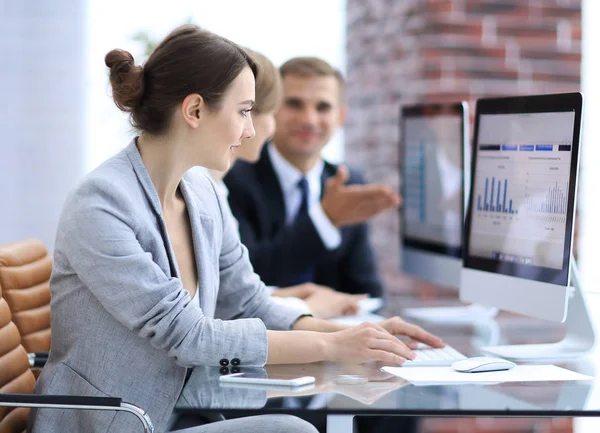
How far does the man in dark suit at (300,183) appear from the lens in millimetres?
3047

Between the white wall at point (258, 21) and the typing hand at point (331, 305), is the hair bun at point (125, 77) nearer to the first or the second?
the typing hand at point (331, 305)

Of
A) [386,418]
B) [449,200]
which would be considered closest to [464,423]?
[386,418]

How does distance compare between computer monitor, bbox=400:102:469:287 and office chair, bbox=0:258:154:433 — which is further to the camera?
computer monitor, bbox=400:102:469:287

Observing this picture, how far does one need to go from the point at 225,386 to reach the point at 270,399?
0.14 meters

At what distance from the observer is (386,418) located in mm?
3004

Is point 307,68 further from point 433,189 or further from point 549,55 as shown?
point 549,55

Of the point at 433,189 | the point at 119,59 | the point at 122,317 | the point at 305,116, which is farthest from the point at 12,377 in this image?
the point at 305,116

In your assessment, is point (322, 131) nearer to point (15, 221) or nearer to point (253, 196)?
point (253, 196)

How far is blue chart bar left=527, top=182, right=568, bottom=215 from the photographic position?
1784 millimetres

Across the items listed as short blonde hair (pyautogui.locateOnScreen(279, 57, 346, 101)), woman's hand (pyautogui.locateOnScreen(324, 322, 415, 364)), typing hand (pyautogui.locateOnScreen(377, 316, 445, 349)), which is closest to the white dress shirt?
short blonde hair (pyautogui.locateOnScreen(279, 57, 346, 101))

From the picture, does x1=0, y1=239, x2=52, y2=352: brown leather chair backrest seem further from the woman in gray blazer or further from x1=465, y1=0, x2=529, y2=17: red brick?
x1=465, y1=0, x2=529, y2=17: red brick

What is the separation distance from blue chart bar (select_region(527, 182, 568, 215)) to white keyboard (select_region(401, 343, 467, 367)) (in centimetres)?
37

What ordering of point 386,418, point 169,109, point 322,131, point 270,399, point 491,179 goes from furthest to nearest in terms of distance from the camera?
point 322,131 < point 386,418 < point 491,179 < point 169,109 < point 270,399

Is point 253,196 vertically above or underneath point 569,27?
underneath
